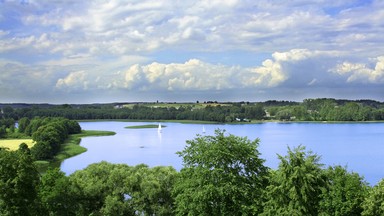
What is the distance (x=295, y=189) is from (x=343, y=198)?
8.61ft

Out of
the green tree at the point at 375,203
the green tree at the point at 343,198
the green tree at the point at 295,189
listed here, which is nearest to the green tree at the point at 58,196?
the green tree at the point at 295,189

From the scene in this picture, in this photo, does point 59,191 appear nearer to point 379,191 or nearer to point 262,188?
point 262,188

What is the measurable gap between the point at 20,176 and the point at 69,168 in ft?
146

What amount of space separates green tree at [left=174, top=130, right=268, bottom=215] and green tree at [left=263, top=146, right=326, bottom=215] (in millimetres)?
1036

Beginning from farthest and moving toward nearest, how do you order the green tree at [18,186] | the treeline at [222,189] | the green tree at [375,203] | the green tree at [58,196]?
the green tree at [58,196] < the green tree at [18,186] < the treeline at [222,189] < the green tree at [375,203]

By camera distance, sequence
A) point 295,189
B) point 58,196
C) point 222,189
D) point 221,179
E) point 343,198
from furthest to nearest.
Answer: point 58,196, point 221,179, point 343,198, point 222,189, point 295,189

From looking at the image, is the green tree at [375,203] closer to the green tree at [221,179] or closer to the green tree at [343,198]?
the green tree at [343,198]

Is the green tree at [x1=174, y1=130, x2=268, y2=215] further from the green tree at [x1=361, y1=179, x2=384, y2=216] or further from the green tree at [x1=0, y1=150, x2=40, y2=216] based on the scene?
the green tree at [x1=0, y1=150, x2=40, y2=216]

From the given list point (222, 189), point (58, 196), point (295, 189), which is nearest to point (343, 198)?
point (295, 189)

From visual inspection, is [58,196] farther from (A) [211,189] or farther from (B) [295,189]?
(B) [295,189]

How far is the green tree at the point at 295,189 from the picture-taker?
22.3 m

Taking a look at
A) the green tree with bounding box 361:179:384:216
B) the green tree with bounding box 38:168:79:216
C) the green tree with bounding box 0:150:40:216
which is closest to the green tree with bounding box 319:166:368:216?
the green tree with bounding box 361:179:384:216

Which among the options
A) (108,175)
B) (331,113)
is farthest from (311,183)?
(331,113)

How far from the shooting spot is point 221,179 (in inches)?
916
